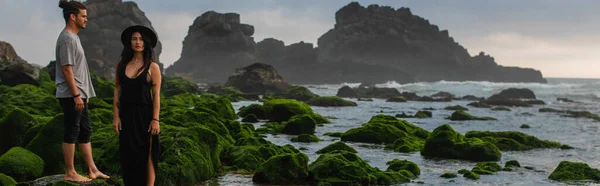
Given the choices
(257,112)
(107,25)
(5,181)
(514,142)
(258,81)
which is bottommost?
(514,142)

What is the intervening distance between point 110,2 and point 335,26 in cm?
7415

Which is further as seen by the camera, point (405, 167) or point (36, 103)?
point (36, 103)

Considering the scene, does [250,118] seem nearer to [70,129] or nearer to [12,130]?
[12,130]

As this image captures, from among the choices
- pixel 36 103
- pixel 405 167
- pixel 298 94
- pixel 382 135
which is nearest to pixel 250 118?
pixel 382 135

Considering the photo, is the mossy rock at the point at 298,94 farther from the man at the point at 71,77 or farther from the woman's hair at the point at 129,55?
the woman's hair at the point at 129,55

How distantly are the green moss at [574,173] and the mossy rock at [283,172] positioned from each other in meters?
5.63

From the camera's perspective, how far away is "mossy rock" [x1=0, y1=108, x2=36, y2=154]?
402 inches

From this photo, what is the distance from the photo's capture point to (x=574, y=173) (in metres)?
11.8

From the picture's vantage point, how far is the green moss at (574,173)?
460 inches

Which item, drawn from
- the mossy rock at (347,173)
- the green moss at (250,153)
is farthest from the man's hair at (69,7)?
the green moss at (250,153)

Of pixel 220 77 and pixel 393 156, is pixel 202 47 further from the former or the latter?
pixel 393 156

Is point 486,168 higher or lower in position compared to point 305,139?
lower

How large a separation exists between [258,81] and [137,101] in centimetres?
5375

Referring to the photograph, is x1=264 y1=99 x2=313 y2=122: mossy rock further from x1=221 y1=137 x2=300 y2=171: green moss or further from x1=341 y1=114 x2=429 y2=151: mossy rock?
x1=221 y1=137 x2=300 y2=171: green moss
